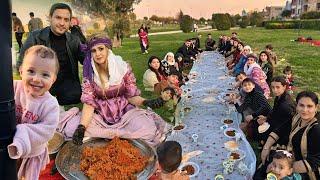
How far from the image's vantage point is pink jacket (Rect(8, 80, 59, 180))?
73.6 inches

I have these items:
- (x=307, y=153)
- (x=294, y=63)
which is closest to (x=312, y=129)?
(x=307, y=153)

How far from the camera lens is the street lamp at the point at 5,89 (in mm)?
1253

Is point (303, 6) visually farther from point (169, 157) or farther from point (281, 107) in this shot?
point (169, 157)

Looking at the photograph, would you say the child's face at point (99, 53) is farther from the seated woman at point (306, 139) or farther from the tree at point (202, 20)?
the tree at point (202, 20)

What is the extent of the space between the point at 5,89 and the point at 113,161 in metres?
2.77

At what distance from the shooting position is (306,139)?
3.55 m

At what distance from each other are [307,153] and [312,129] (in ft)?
0.82

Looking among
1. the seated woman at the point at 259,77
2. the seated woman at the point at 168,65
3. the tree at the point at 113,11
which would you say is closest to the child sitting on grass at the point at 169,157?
the seated woman at the point at 259,77

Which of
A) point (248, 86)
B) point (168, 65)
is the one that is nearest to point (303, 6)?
point (168, 65)

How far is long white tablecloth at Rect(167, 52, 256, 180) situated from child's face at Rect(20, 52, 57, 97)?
242 centimetres

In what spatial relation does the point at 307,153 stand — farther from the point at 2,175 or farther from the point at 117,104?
the point at 2,175

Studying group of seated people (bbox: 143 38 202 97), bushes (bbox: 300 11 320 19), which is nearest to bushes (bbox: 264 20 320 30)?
bushes (bbox: 300 11 320 19)

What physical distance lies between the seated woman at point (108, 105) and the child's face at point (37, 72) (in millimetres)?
2432

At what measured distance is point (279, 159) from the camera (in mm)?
3447
